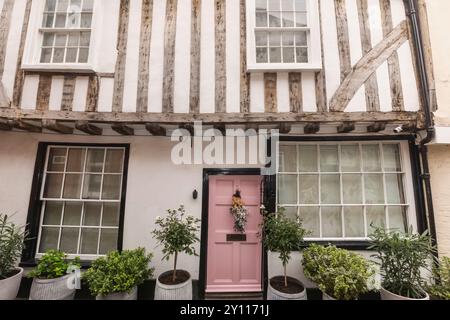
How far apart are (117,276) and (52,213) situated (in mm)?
2259

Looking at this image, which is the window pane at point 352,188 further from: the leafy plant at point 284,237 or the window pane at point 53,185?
the window pane at point 53,185

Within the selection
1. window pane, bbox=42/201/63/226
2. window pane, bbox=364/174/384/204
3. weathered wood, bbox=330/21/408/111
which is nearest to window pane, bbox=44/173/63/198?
window pane, bbox=42/201/63/226

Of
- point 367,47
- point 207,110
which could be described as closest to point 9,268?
point 207,110

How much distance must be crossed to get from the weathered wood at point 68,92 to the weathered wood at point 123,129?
0.91m

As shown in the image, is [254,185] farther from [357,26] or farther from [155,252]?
[357,26]

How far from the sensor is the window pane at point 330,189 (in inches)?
193

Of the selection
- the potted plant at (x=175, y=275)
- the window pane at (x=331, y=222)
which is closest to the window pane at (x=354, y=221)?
the window pane at (x=331, y=222)

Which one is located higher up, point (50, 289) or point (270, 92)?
point (270, 92)

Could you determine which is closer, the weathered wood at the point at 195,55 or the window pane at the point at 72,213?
the weathered wood at the point at 195,55

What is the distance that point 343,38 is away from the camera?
478 centimetres

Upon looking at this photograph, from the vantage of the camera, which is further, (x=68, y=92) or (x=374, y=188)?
(x=374, y=188)

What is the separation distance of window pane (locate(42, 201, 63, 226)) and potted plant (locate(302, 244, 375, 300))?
486 cm

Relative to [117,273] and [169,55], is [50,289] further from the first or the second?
[169,55]

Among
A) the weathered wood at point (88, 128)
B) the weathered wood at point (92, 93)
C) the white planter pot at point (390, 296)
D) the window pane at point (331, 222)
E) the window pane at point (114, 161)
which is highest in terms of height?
the weathered wood at point (92, 93)
